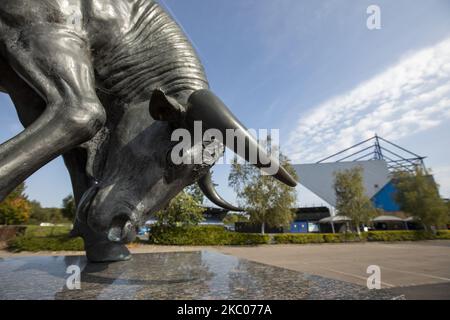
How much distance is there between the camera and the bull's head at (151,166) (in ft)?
6.08

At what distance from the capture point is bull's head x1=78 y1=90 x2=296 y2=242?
1853mm

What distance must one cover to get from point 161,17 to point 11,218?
36.9 meters

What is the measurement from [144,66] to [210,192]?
1241 mm

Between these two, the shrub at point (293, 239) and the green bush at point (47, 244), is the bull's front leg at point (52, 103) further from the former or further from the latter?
the shrub at point (293, 239)

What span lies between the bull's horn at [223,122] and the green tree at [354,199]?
35.1m

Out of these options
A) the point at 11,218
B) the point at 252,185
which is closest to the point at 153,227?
the point at 252,185

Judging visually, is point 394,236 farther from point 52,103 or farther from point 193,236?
point 52,103

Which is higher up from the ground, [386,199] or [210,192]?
[386,199]

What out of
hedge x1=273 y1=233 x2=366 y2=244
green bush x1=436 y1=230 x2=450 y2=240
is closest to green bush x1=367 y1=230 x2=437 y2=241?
hedge x1=273 y1=233 x2=366 y2=244

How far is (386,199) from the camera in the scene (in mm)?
A: 59562

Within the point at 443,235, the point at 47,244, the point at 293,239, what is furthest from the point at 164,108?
the point at 443,235

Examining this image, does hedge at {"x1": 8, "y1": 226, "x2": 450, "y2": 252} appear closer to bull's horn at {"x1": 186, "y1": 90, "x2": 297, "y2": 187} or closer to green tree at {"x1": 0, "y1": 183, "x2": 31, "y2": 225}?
green tree at {"x1": 0, "y1": 183, "x2": 31, "y2": 225}
